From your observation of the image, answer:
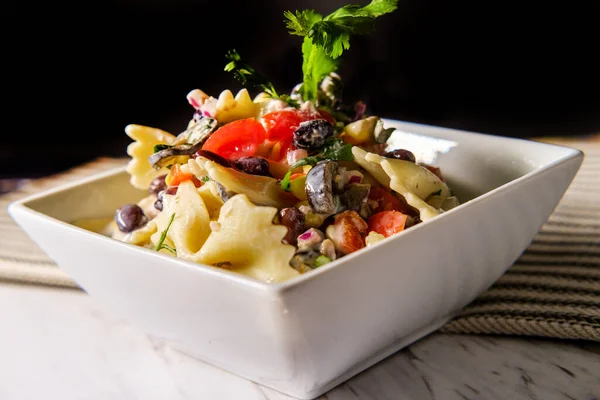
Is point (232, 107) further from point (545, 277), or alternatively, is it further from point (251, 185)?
point (545, 277)

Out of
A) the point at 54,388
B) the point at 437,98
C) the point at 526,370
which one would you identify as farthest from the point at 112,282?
the point at 437,98

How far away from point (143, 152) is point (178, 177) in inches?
20.2

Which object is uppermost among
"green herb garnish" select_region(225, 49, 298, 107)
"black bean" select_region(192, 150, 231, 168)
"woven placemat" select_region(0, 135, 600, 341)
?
"green herb garnish" select_region(225, 49, 298, 107)

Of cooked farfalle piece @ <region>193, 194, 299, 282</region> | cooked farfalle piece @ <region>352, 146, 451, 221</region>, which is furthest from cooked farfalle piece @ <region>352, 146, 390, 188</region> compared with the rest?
cooked farfalle piece @ <region>193, 194, 299, 282</region>

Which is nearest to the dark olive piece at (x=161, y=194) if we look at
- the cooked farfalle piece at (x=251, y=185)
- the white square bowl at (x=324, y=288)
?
the cooked farfalle piece at (x=251, y=185)

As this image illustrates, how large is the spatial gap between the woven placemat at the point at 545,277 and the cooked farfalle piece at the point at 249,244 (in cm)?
70

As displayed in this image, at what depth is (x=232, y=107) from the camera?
2.55 metres

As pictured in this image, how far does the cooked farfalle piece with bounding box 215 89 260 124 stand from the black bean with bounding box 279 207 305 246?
0.59 metres

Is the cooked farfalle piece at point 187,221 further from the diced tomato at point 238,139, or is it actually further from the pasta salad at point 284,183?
the diced tomato at point 238,139

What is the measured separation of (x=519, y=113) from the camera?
6430 millimetres

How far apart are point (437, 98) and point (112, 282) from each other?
4.84 m

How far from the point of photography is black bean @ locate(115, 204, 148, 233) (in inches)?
99.7

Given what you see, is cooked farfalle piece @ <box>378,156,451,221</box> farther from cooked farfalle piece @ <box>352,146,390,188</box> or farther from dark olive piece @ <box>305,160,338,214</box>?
dark olive piece @ <box>305,160,338,214</box>

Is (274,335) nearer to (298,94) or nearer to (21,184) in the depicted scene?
(298,94)
